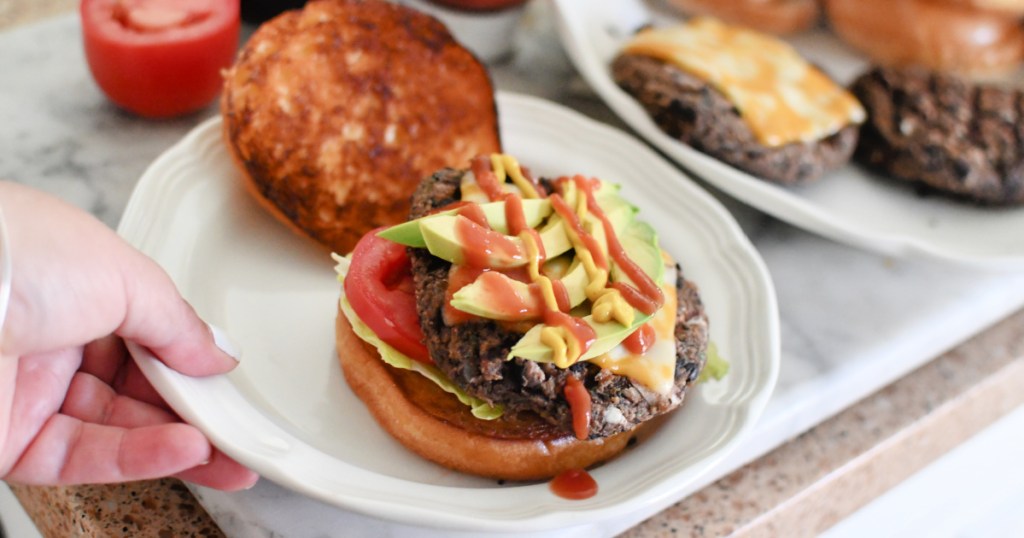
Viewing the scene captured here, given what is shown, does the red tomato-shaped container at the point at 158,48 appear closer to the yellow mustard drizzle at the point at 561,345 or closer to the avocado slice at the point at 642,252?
the avocado slice at the point at 642,252

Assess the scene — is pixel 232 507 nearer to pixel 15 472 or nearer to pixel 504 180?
pixel 15 472

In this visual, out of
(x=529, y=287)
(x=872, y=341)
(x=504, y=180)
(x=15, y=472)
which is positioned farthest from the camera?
(x=872, y=341)

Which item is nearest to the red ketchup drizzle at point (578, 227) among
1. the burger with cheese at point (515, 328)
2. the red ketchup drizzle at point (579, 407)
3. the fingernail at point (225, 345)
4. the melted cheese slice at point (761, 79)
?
the burger with cheese at point (515, 328)

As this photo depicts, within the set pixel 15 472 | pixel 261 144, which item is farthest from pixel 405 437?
pixel 261 144

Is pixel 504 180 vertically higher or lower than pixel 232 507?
higher

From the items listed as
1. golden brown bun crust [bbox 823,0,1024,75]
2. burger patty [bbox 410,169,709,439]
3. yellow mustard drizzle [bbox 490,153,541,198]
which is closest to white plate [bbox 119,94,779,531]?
burger patty [bbox 410,169,709,439]

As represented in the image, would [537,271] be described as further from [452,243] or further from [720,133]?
[720,133]
